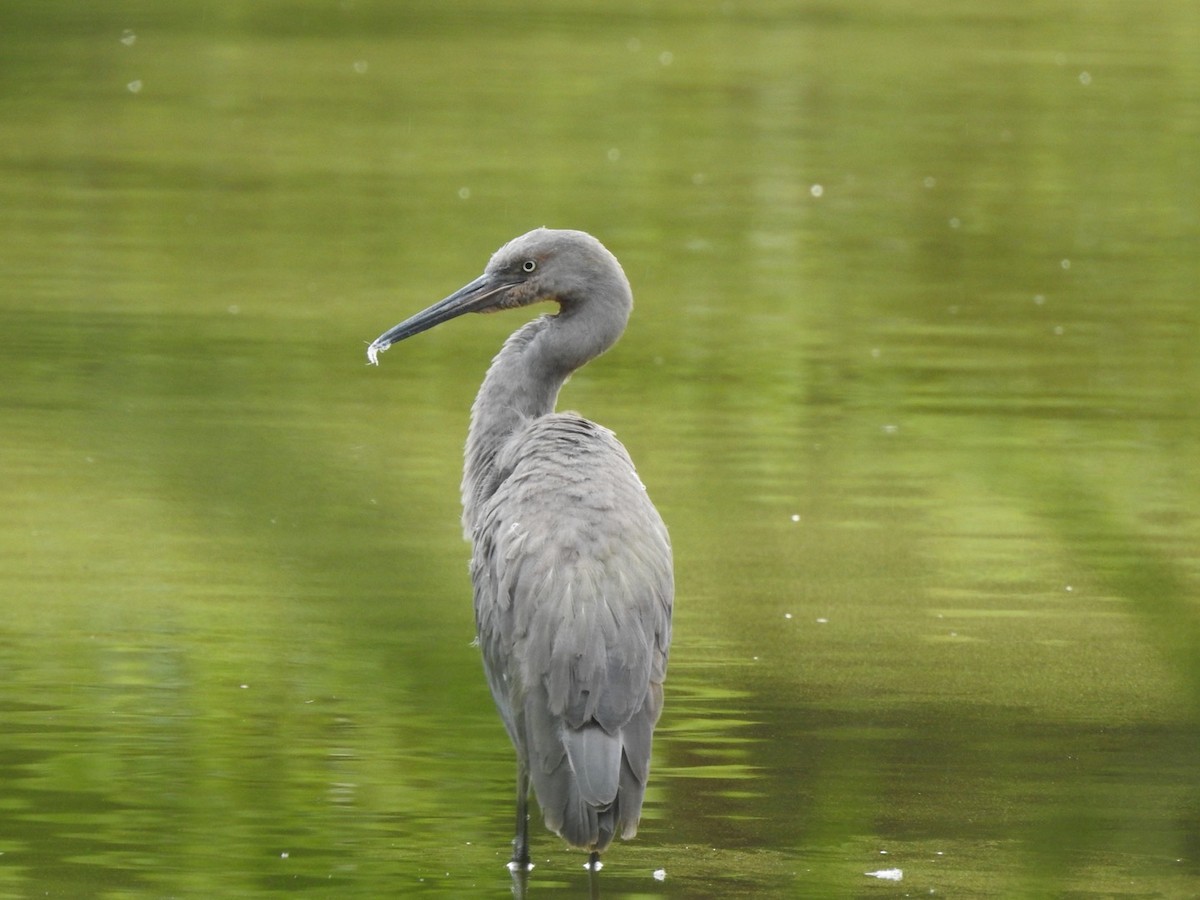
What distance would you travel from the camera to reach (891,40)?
23.8m

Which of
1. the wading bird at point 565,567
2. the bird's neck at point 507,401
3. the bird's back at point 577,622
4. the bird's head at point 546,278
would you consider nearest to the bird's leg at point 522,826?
the wading bird at point 565,567

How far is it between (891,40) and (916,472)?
14864 mm

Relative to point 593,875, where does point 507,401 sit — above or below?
above

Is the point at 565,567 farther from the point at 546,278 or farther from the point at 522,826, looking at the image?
the point at 546,278

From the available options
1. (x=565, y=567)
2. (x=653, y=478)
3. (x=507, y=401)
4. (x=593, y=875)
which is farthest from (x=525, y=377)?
(x=653, y=478)

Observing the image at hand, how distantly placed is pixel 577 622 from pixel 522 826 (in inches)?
24.5

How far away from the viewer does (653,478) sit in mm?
9477

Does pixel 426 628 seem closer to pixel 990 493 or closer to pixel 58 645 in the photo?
pixel 58 645

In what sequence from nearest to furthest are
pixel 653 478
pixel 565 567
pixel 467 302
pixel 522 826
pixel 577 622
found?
pixel 577 622, pixel 565 567, pixel 522 826, pixel 467 302, pixel 653 478

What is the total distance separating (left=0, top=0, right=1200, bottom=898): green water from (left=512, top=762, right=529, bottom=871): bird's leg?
0.33 feet

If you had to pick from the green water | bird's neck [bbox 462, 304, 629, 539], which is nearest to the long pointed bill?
bird's neck [bbox 462, 304, 629, 539]

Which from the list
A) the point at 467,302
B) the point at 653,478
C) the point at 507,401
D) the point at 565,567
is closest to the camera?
the point at 565,567

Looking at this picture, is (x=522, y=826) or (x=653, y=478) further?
(x=653, y=478)

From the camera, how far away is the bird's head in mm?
6551
